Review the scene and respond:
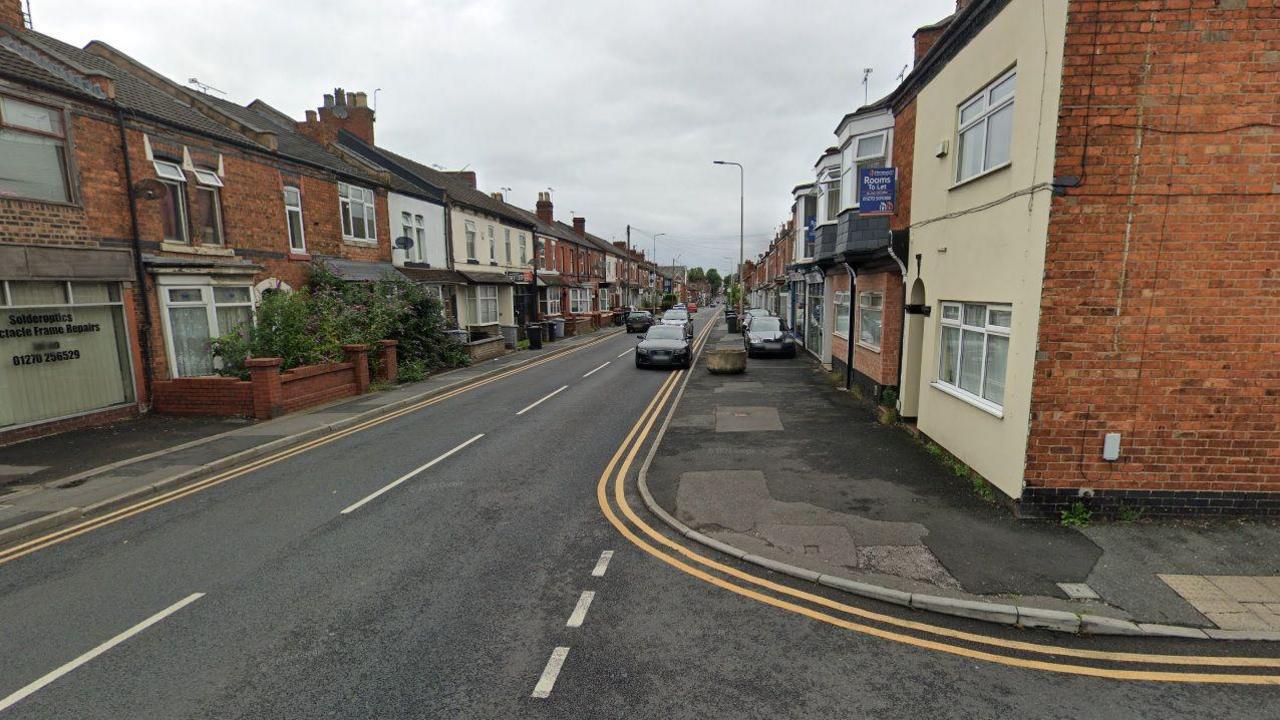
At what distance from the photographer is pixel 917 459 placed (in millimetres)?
9117

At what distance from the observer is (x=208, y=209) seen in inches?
565

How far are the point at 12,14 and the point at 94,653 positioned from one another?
1529 cm

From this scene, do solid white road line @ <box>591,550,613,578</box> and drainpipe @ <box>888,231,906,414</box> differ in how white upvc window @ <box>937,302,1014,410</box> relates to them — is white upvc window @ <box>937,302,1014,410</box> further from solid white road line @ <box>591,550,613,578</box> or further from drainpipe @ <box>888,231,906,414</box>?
solid white road line @ <box>591,550,613,578</box>

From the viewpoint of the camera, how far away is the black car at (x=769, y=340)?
2261 cm

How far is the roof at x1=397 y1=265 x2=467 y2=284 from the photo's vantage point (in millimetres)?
22344

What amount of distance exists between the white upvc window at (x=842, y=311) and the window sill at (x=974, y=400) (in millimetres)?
7166

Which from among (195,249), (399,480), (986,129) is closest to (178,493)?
(399,480)

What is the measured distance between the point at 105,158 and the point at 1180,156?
18120 mm

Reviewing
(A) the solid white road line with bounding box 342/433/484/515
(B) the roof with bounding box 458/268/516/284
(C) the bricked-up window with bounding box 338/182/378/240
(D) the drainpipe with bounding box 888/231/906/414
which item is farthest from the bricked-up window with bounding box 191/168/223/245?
(D) the drainpipe with bounding box 888/231/906/414

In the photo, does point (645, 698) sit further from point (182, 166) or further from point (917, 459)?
point (182, 166)

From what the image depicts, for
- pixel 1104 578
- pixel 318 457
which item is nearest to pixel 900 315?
pixel 1104 578

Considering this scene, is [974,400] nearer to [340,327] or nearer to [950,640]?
[950,640]

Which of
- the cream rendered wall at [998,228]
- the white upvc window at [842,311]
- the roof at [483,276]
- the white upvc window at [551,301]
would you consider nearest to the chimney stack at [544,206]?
the white upvc window at [551,301]

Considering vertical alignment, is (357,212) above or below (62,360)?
above
